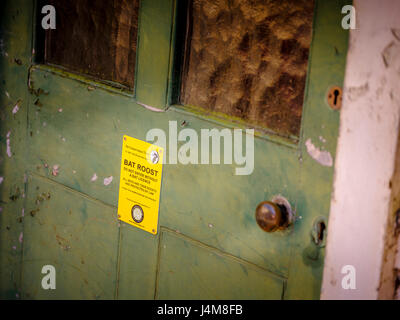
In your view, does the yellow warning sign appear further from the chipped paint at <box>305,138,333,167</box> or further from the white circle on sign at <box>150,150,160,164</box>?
the chipped paint at <box>305,138,333,167</box>

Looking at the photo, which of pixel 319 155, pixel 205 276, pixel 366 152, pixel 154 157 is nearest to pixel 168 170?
pixel 154 157

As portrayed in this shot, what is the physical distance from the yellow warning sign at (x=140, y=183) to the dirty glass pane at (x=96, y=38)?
0.71 feet

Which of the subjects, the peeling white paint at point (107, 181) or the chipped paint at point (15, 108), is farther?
the chipped paint at point (15, 108)

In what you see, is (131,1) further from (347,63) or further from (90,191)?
(347,63)

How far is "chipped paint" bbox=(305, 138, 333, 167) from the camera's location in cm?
158

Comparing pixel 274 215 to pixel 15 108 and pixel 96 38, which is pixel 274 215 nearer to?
pixel 96 38

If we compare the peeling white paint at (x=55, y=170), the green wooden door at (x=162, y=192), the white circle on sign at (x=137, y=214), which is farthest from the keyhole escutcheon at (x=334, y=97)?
the peeling white paint at (x=55, y=170)

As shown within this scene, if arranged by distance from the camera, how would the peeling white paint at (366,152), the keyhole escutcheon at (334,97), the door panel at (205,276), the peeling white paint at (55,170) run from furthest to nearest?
the peeling white paint at (55,170) → the door panel at (205,276) → the keyhole escutcheon at (334,97) → the peeling white paint at (366,152)

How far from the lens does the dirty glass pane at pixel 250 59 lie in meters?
1.65

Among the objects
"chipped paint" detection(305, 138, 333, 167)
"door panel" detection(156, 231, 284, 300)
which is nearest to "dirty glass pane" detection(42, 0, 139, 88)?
"door panel" detection(156, 231, 284, 300)

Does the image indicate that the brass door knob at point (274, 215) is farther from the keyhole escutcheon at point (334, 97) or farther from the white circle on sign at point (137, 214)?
the white circle on sign at point (137, 214)

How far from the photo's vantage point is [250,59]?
1.75m

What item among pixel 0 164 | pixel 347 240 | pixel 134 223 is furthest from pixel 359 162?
pixel 0 164

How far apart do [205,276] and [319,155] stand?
0.56 m
